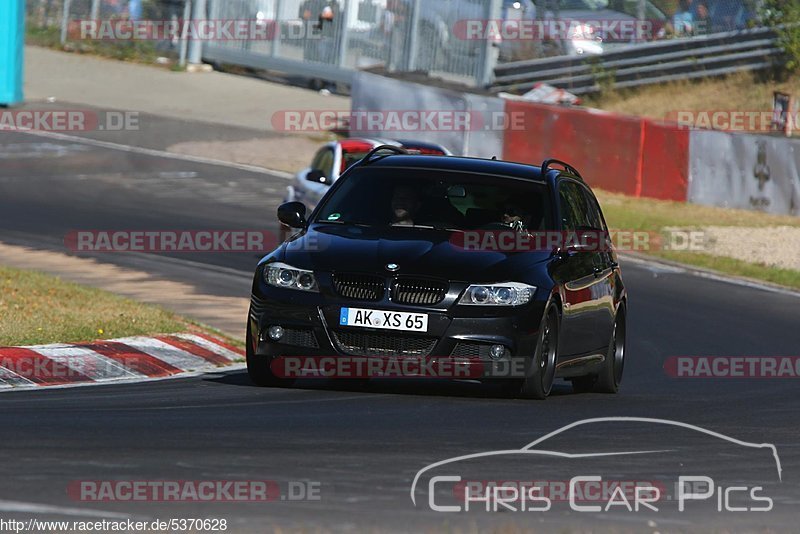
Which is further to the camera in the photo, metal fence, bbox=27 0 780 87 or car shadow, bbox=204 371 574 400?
metal fence, bbox=27 0 780 87

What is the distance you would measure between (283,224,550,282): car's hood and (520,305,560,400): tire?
35cm

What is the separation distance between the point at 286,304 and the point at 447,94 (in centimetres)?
2159

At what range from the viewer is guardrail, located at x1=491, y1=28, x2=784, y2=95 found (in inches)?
1443

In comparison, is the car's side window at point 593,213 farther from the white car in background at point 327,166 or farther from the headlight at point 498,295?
the white car in background at point 327,166

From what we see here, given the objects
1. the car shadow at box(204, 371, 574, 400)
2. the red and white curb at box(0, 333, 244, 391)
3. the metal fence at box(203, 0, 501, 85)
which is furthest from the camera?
the metal fence at box(203, 0, 501, 85)

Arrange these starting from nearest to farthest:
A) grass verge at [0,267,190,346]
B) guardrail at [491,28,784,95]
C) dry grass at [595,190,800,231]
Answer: grass verge at [0,267,190,346], dry grass at [595,190,800,231], guardrail at [491,28,784,95]

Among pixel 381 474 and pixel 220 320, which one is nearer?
pixel 381 474

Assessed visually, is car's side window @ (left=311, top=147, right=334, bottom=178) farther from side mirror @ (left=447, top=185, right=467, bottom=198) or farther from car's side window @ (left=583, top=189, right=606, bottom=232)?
side mirror @ (left=447, top=185, right=467, bottom=198)

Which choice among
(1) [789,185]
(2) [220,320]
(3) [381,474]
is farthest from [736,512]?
(1) [789,185]

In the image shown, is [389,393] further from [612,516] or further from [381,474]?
[612,516]

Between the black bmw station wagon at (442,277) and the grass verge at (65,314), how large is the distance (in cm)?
214

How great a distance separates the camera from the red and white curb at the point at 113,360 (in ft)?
35.4

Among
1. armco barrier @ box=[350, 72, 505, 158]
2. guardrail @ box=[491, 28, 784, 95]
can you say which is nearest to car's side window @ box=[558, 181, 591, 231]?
armco barrier @ box=[350, 72, 505, 158]

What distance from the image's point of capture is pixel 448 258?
10.1m
